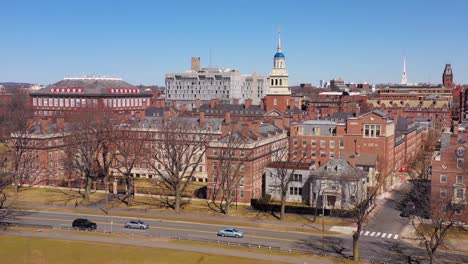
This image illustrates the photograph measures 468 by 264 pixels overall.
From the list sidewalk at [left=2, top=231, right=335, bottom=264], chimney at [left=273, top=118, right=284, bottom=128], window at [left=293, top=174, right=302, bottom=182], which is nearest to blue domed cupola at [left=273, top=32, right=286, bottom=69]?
chimney at [left=273, top=118, right=284, bottom=128]

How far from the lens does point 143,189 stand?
86562 mm

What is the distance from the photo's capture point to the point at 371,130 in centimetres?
8850

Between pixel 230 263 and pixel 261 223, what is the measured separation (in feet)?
59.6

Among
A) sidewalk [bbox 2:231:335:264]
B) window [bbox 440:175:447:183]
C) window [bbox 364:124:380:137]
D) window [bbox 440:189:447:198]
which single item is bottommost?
sidewalk [bbox 2:231:335:264]

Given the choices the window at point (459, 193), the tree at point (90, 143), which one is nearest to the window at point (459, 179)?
the window at point (459, 193)

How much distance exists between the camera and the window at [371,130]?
87938 mm

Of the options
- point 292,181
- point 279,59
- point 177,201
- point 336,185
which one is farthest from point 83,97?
point 336,185

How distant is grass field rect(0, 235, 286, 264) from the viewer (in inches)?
1943

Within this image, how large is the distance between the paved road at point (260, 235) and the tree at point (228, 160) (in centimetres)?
1193

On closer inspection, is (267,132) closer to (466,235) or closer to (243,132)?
(243,132)

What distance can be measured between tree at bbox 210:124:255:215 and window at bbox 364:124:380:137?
23.1m

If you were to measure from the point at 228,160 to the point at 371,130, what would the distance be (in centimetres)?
2907

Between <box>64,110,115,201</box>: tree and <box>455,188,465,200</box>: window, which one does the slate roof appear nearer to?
<box>64,110,115,201</box>: tree

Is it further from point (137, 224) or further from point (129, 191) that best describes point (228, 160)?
point (137, 224)
